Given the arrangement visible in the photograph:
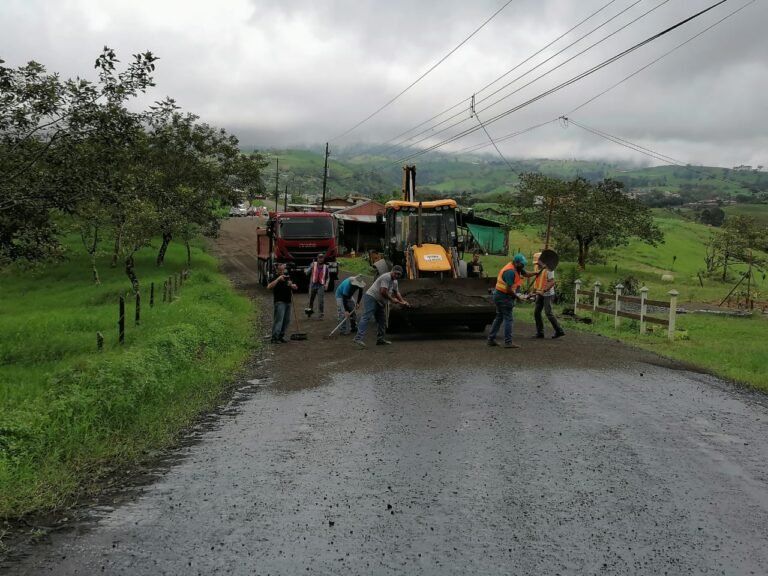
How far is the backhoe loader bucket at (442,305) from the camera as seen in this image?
50.0ft

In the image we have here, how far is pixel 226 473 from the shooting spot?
665 cm

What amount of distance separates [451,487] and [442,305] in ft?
30.6

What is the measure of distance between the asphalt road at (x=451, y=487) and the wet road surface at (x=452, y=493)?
20 mm

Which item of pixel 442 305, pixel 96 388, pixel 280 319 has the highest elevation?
pixel 442 305

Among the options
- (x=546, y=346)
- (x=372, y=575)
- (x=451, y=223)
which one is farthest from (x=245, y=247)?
(x=372, y=575)

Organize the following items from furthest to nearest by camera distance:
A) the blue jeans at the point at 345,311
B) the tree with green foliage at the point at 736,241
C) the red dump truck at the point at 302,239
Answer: the tree with green foliage at the point at 736,241
the red dump truck at the point at 302,239
the blue jeans at the point at 345,311

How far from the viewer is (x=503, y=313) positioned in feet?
48.1

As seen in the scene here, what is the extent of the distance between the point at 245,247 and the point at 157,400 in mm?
54745

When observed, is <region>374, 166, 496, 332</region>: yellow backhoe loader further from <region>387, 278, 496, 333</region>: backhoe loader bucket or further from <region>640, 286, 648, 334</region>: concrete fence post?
<region>640, 286, 648, 334</region>: concrete fence post

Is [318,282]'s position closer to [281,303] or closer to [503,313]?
[281,303]

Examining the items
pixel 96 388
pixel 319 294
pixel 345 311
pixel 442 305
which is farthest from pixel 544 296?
pixel 96 388

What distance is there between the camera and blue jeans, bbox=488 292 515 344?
47.4 feet

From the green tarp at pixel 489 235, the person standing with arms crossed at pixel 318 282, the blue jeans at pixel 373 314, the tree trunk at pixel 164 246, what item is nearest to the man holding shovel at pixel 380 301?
the blue jeans at pixel 373 314

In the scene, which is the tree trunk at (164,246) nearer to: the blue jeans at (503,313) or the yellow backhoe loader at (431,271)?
the yellow backhoe loader at (431,271)
